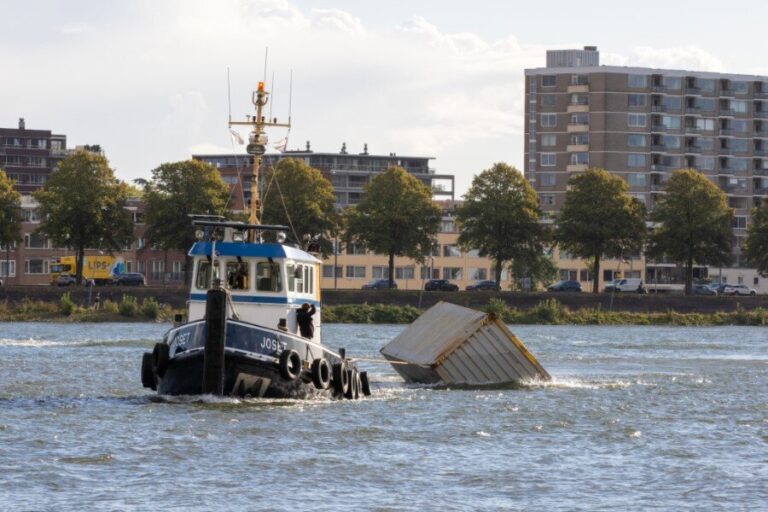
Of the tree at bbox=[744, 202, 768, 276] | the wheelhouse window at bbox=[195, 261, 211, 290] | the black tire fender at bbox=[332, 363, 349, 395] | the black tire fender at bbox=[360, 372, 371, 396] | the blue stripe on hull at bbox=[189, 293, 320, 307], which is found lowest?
the black tire fender at bbox=[360, 372, 371, 396]

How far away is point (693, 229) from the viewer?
174 m

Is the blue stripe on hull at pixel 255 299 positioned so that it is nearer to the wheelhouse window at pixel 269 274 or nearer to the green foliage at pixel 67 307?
the wheelhouse window at pixel 269 274

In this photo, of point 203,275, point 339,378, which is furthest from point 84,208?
point 203,275

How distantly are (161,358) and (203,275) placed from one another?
124 inches

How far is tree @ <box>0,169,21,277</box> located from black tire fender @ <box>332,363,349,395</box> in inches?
4443

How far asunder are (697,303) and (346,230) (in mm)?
37779

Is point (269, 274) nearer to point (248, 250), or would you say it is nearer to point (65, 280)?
point (248, 250)

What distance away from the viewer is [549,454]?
1640 inches

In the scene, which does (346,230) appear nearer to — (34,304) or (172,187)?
(172,187)

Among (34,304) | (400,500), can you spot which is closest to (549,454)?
(400,500)

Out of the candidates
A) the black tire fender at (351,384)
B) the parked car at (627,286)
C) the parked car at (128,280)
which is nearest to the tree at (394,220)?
the parked car at (128,280)

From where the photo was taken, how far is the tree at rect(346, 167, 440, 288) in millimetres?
169125

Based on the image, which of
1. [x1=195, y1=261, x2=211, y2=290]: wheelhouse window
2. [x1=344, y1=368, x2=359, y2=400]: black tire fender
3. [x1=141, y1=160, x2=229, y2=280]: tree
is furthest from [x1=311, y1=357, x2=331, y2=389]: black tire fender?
[x1=141, y1=160, x2=229, y2=280]: tree

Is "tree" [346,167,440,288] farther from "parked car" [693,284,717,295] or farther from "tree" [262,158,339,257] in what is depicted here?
"parked car" [693,284,717,295]
